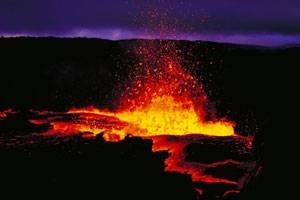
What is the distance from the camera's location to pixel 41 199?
809 cm

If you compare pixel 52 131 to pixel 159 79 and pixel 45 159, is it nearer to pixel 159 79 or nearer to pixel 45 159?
pixel 45 159

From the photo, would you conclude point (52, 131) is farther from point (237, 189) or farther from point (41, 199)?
point (237, 189)

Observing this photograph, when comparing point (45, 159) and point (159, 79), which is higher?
point (159, 79)

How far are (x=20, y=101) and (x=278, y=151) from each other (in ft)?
52.2

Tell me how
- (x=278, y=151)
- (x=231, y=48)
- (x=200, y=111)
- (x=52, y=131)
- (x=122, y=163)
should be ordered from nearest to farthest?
(x=278, y=151)
(x=122, y=163)
(x=52, y=131)
(x=200, y=111)
(x=231, y=48)

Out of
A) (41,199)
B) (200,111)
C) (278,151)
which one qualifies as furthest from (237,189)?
(200,111)

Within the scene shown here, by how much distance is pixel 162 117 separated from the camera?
48.1ft

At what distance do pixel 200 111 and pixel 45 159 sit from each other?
40.9 ft

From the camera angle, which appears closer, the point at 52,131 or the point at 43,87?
the point at 52,131

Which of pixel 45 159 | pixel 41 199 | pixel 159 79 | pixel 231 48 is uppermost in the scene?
pixel 231 48

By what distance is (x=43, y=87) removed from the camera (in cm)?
2238

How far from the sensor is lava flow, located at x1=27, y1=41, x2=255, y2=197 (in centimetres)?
986

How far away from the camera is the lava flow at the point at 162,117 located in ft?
32.3

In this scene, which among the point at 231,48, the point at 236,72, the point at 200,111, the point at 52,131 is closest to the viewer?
the point at 52,131
